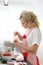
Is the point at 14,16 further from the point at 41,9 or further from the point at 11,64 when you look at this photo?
the point at 11,64

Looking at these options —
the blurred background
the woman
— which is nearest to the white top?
the woman

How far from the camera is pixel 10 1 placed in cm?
293

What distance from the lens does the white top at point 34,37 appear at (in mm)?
1825

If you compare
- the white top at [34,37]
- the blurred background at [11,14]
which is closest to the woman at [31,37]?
the white top at [34,37]

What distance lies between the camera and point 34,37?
184 centimetres

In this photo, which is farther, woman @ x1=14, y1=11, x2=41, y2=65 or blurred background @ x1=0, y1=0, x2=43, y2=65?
blurred background @ x1=0, y1=0, x2=43, y2=65

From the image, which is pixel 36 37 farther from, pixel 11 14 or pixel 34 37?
pixel 11 14

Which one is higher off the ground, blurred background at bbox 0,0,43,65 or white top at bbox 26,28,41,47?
blurred background at bbox 0,0,43,65

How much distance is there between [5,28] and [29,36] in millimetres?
1144

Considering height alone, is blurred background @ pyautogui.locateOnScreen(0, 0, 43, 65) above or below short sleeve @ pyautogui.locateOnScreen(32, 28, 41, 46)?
above

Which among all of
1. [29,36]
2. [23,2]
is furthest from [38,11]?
[29,36]

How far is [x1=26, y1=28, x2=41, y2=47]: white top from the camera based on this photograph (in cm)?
183

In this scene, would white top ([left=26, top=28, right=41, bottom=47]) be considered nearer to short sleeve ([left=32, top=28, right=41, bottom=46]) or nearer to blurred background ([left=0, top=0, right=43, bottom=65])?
short sleeve ([left=32, top=28, right=41, bottom=46])

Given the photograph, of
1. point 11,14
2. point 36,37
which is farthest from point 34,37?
point 11,14
